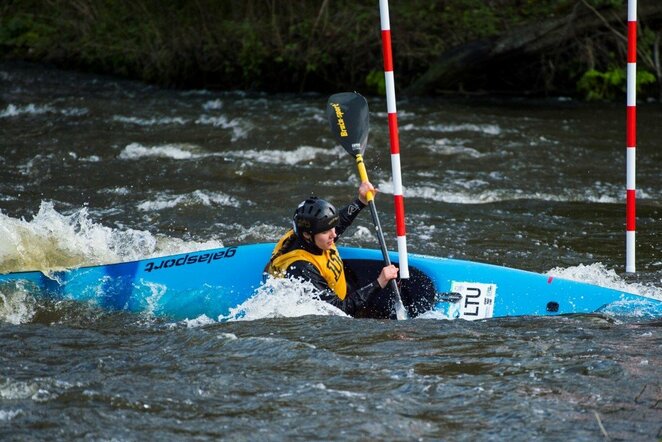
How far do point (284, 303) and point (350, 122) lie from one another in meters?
1.44

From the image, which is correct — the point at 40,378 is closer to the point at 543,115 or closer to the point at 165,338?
the point at 165,338

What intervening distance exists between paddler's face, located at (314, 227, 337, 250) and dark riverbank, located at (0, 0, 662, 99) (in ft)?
28.0

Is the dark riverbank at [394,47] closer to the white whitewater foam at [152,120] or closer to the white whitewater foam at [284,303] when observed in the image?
the white whitewater foam at [152,120]

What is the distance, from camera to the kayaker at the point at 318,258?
5.22m

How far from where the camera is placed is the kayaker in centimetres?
522

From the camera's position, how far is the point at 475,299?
5547 mm

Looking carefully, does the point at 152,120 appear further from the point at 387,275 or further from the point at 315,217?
the point at 387,275

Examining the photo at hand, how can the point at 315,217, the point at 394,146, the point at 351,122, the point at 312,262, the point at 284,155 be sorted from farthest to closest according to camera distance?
the point at 284,155, the point at 351,122, the point at 394,146, the point at 312,262, the point at 315,217

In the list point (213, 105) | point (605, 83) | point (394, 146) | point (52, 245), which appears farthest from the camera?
point (213, 105)

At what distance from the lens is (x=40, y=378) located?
440 cm

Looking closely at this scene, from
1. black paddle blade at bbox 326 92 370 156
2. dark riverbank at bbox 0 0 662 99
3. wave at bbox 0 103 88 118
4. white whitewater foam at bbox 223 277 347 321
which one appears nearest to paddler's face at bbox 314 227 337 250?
white whitewater foam at bbox 223 277 347 321

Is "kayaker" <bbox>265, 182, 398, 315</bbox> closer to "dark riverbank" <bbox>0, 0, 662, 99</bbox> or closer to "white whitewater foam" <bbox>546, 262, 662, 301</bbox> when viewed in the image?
"white whitewater foam" <bbox>546, 262, 662, 301</bbox>

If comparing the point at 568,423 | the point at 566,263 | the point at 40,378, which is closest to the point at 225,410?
the point at 40,378

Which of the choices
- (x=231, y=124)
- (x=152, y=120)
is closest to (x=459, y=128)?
(x=231, y=124)
